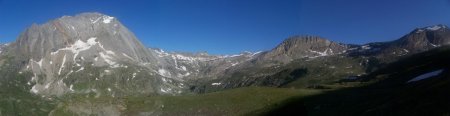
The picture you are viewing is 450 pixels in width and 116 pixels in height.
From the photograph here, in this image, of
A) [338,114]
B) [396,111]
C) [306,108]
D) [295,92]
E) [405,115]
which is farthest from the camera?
[295,92]

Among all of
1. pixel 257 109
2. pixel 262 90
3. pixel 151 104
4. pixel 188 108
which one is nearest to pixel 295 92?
pixel 262 90

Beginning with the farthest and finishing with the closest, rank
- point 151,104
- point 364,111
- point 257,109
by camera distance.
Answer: point 151,104, point 257,109, point 364,111

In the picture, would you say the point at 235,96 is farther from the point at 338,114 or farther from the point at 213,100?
the point at 338,114

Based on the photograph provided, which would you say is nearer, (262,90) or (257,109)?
(257,109)

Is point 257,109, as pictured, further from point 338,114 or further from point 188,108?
point 338,114

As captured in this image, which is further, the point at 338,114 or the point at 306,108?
the point at 306,108

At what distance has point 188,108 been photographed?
169375mm

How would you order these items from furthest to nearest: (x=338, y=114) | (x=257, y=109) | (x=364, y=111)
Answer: (x=257, y=109)
(x=338, y=114)
(x=364, y=111)

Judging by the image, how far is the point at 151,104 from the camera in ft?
602

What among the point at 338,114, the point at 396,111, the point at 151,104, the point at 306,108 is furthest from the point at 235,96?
Answer: the point at 396,111

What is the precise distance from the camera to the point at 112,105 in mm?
178000

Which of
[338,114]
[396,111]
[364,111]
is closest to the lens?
[396,111]

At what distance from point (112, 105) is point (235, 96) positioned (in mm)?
45525

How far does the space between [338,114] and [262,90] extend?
97.8 metres
